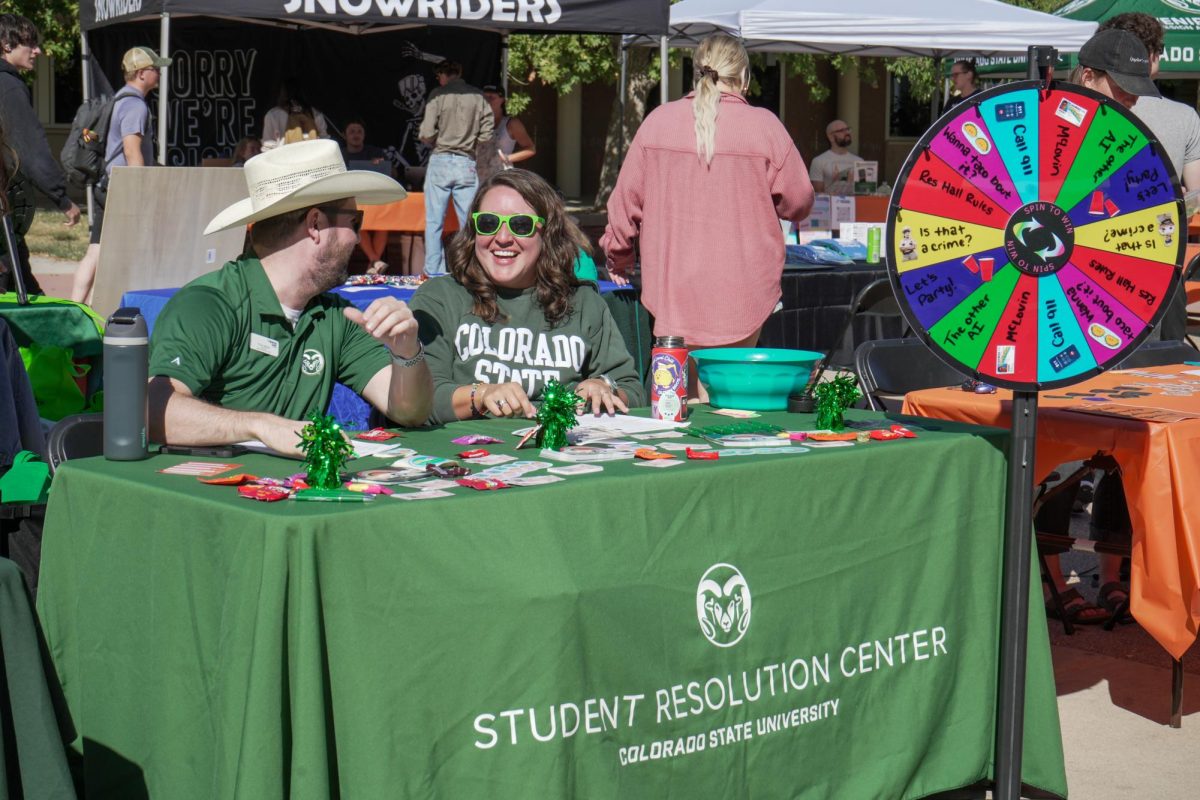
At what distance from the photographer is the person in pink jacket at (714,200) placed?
19.1 feet

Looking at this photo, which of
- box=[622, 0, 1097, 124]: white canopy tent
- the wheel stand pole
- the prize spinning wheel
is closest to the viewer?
the prize spinning wheel

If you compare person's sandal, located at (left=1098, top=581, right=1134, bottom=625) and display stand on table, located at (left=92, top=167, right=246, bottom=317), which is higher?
display stand on table, located at (left=92, top=167, right=246, bottom=317)

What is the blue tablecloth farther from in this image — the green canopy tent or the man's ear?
the green canopy tent

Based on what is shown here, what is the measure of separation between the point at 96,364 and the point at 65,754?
2.95 metres

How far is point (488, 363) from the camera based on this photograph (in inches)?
167

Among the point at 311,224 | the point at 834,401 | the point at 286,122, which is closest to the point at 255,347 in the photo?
the point at 311,224

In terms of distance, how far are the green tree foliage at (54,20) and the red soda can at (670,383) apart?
787 inches

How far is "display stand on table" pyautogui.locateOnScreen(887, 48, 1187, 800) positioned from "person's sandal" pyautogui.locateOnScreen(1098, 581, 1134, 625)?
207 cm

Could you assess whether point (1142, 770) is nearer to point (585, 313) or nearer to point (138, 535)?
point (585, 313)

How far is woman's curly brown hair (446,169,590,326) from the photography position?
4.27m

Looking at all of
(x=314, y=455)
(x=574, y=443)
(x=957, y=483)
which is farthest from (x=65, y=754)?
(x=957, y=483)

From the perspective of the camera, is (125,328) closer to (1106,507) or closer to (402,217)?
(1106,507)

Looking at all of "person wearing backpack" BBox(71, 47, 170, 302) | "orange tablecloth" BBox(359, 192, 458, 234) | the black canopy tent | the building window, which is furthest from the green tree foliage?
the building window

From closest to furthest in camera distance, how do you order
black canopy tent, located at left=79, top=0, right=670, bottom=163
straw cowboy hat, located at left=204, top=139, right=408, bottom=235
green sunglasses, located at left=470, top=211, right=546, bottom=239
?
straw cowboy hat, located at left=204, top=139, right=408, bottom=235 → green sunglasses, located at left=470, top=211, right=546, bottom=239 → black canopy tent, located at left=79, top=0, right=670, bottom=163
